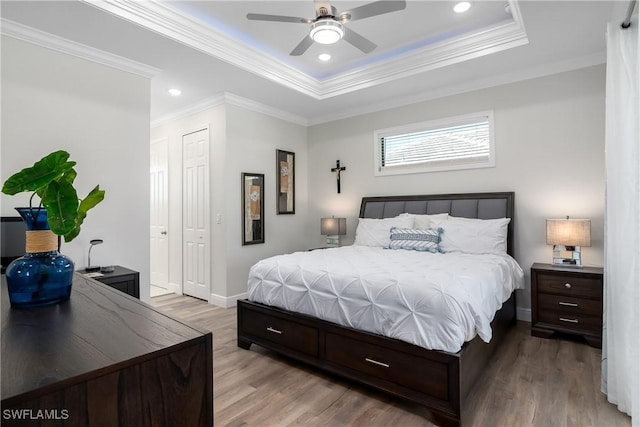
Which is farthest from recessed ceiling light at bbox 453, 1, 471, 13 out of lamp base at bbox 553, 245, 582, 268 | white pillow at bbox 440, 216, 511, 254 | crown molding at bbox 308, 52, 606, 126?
lamp base at bbox 553, 245, 582, 268

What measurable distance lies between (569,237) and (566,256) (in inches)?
14.6

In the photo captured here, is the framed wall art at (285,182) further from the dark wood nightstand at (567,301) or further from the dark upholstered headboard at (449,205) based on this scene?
the dark wood nightstand at (567,301)

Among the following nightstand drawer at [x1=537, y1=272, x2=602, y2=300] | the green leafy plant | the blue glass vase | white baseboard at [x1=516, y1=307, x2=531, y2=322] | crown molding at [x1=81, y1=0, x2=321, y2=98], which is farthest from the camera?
white baseboard at [x1=516, y1=307, x2=531, y2=322]

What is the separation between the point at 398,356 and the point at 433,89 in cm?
342

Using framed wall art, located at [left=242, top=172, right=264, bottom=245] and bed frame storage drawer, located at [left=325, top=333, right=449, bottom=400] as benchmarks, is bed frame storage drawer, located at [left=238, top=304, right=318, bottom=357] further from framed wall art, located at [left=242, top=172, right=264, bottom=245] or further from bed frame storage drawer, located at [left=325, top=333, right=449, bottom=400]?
framed wall art, located at [left=242, top=172, right=264, bottom=245]

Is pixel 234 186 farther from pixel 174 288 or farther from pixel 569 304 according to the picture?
pixel 569 304

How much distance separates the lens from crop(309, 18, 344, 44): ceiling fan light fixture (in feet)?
7.64

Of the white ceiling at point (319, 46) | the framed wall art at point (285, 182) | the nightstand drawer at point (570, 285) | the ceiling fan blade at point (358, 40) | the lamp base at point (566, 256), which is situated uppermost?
the white ceiling at point (319, 46)

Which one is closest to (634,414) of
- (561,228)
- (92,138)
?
(561,228)

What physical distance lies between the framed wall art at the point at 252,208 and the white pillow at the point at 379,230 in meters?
1.44

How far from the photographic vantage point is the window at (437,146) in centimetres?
397

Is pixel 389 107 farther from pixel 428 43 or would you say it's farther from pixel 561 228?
pixel 561 228

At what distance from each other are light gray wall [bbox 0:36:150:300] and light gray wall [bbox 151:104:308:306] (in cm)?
101

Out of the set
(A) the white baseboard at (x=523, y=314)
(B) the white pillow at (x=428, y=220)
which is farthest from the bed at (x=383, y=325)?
(B) the white pillow at (x=428, y=220)
